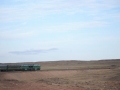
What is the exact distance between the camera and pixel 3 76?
46.6 m

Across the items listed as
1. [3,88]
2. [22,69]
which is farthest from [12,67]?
[3,88]

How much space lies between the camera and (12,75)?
A: 47812mm

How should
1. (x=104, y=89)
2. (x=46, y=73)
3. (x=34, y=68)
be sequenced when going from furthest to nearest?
(x=34, y=68) → (x=46, y=73) → (x=104, y=89)

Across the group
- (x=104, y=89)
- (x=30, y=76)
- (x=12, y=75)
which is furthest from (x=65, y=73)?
(x=104, y=89)

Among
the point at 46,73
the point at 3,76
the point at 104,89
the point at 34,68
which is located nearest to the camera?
the point at 104,89

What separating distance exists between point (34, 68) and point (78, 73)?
12.7m

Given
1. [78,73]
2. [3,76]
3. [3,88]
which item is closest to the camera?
[3,88]

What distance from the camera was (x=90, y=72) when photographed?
58844mm

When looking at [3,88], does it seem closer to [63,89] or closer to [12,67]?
[63,89]

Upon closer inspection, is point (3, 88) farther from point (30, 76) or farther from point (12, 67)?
point (12, 67)

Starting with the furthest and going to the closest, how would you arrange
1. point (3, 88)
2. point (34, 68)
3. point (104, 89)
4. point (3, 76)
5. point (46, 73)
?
point (34, 68) < point (46, 73) < point (3, 76) < point (104, 89) < point (3, 88)

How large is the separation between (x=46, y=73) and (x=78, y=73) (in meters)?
9.28

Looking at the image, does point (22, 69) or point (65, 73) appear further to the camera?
point (22, 69)

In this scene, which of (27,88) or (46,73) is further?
(46,73)
